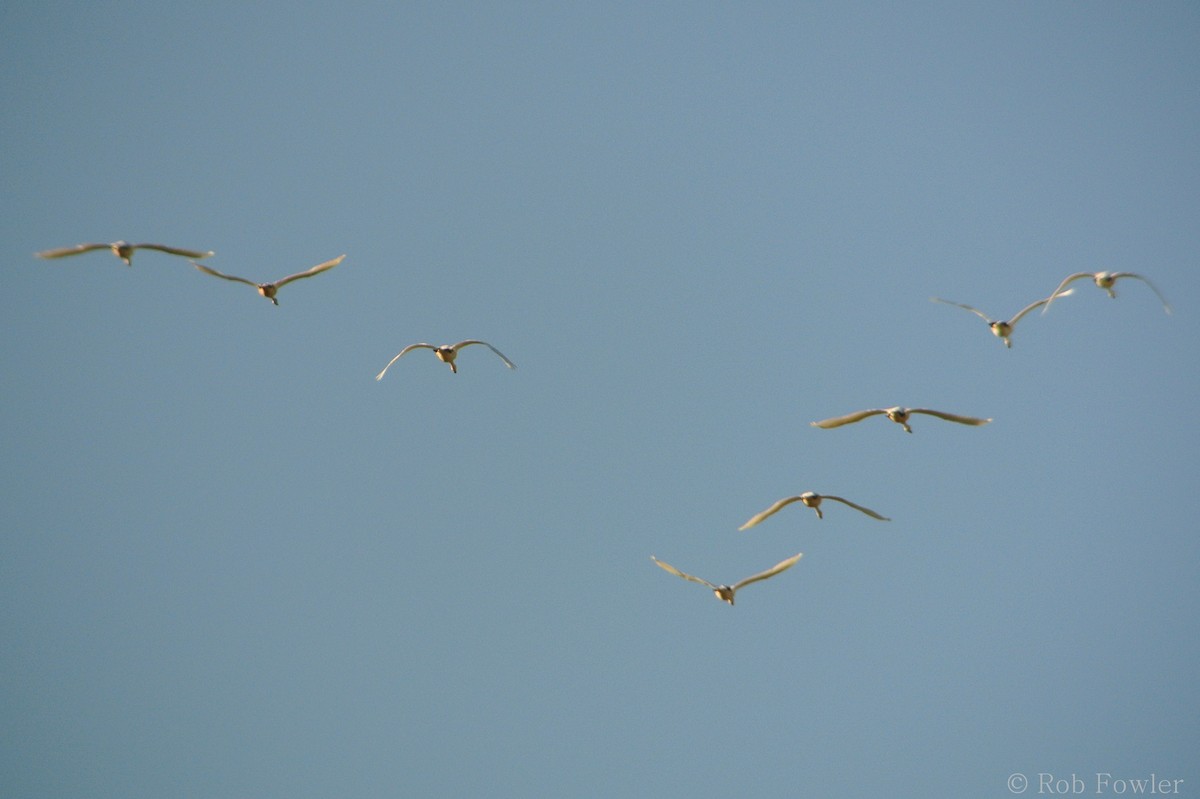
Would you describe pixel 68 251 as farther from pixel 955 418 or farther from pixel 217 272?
pixel 955 418

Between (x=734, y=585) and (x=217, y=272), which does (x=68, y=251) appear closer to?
(x=217, y=272)

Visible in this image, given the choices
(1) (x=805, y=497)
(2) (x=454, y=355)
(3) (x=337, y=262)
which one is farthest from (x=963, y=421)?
(3) (x=337, y=262)

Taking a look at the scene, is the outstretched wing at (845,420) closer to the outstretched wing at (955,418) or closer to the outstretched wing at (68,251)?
the outstretched wing at (955,418)

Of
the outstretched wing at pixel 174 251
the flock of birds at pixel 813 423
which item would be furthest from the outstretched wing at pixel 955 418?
the outstretched wing at pixel 174 251

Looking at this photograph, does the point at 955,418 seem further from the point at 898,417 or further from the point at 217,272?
the point at 217,272

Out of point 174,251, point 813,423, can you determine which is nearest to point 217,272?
point 174,251

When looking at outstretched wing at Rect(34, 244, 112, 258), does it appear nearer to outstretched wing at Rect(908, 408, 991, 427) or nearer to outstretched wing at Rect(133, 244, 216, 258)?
outstretched wing at Rect(133, 244, 216, 258)

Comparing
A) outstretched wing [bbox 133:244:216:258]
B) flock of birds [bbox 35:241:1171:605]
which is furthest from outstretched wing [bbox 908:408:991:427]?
outstretched wing [bbox 133:244:216:258]

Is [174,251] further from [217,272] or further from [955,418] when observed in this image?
[955,418]

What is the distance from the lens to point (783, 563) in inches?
1116

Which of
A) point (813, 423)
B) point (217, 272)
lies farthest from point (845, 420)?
point (217, 272)

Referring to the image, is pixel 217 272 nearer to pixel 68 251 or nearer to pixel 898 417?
pixel 68 251

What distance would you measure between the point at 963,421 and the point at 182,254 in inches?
766

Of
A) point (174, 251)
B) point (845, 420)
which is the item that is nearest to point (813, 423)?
point (845, 420)
